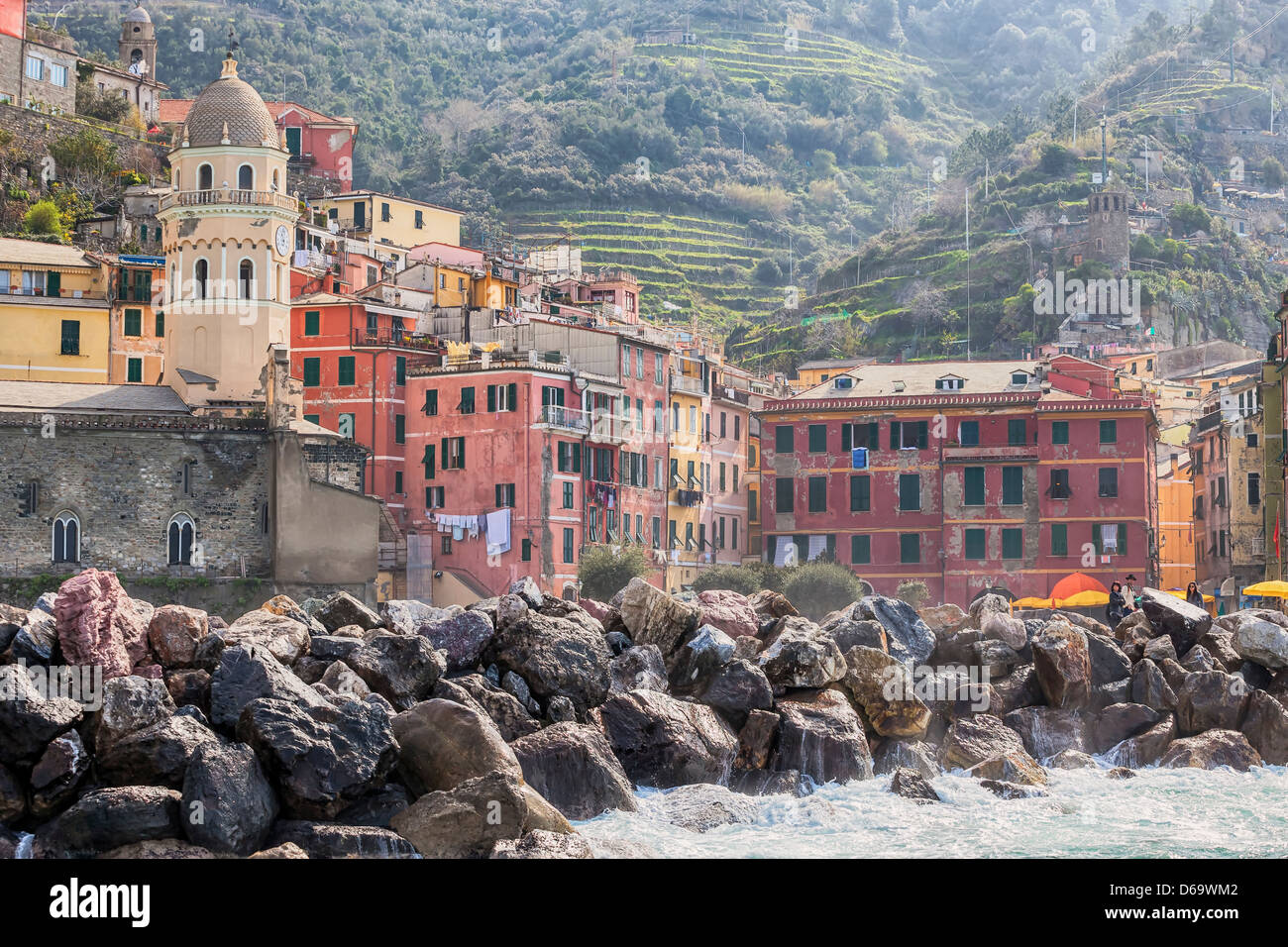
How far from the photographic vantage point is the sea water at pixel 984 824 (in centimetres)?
2497

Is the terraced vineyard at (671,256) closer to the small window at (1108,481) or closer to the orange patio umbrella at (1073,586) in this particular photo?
the small window at (1108,481)

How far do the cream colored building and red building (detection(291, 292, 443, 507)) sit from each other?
10.4 feet

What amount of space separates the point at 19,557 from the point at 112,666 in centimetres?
3133

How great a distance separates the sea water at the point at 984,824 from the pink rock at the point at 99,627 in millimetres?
6850

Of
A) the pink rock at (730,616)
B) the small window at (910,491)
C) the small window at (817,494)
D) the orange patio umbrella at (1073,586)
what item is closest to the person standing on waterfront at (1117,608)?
the orange patio umbrella at (1073,586)

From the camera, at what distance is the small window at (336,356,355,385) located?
68.9 meters

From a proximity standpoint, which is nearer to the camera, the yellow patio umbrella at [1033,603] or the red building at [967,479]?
the yellow patio umbrella at [1033,603]

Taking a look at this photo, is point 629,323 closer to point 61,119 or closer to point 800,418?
point 800,418

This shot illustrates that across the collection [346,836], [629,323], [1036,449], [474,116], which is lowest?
[346,836]

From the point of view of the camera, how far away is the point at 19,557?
55.3m

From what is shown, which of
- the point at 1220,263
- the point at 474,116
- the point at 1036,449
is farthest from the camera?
the point at 474,116

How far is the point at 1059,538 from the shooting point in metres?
68.0

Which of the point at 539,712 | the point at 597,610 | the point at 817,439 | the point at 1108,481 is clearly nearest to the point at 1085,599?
the point at 1108,481
